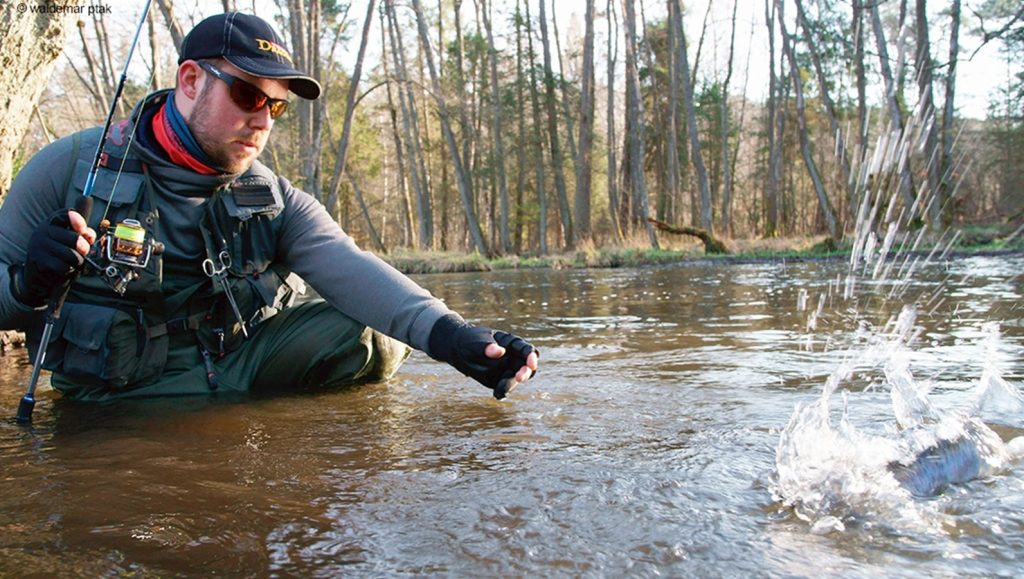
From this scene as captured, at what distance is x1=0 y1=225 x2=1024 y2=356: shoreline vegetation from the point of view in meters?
16.8

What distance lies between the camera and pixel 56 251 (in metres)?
2.52

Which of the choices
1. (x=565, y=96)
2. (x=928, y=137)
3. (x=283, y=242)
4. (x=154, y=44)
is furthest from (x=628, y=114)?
(x=283, y=242)

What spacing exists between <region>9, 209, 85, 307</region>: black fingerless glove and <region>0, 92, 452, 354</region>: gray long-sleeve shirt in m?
0.12

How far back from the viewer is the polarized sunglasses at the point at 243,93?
291 centimetres

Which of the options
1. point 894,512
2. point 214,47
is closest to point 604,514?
point 894,512

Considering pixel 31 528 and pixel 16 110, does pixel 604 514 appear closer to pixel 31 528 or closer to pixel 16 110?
pixel 31 528

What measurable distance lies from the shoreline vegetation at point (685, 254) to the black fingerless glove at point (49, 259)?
15.8 meters

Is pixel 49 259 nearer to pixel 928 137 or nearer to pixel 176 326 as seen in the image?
pixel 176 326

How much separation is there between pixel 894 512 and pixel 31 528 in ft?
6.23

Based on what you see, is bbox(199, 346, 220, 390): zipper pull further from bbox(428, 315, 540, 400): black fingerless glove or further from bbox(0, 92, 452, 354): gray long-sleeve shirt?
bbox(428, 315, 540, 400): black fingerless glove

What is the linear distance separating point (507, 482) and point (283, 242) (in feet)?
5.88

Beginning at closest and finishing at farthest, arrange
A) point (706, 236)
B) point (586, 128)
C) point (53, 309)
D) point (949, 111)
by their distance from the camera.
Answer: point (53, 309), point (706, 236), point (949, 111), point (586, 128)

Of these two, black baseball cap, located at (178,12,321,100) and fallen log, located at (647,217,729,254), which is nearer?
black baseball cap, located at (178,12,321,100)

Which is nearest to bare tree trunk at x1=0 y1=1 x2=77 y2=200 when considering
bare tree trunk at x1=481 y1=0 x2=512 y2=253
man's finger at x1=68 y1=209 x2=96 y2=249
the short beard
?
the short beard
